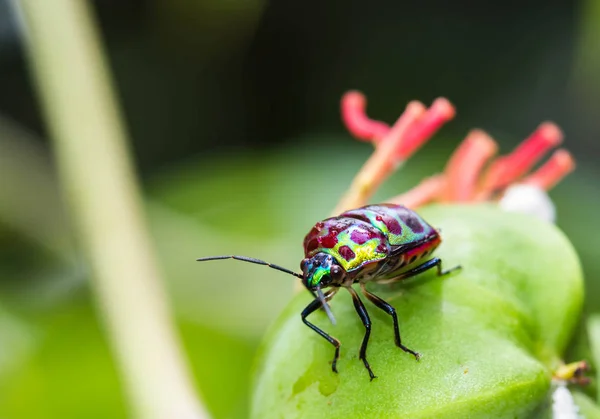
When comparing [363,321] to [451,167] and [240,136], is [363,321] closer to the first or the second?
[451,167]

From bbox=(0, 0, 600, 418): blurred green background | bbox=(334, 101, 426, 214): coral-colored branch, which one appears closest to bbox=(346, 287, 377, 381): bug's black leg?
bbox=(334, 101, 426, 214): coral-colored branch

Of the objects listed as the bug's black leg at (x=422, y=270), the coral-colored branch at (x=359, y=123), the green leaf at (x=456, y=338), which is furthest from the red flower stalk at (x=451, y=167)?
the bug's black leg at (x=422, y=270)

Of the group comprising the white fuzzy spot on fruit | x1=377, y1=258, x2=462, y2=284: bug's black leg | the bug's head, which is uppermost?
the bug's head

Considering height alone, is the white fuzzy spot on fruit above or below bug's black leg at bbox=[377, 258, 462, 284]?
below

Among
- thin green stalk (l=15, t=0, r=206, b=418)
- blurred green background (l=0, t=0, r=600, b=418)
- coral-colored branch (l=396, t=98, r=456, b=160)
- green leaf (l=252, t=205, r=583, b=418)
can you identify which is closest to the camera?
green leaf (l=252, t=205, r=583, b=418)

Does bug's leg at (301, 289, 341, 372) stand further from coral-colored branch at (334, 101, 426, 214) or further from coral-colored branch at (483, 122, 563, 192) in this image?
coral-colored branch at (483, 122, 563, 192)

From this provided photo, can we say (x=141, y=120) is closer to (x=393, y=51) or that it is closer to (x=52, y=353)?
(x=393, y=51)

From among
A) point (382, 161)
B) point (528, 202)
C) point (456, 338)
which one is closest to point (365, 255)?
point (456, 338)
